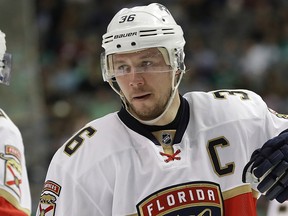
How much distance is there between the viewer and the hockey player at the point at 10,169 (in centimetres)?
379

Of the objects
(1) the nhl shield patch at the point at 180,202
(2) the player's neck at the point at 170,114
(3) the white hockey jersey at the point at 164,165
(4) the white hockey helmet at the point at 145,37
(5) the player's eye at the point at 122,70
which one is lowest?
(1) the nhl shield patch at the point at 180,202

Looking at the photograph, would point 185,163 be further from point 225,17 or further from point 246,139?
point 225,17

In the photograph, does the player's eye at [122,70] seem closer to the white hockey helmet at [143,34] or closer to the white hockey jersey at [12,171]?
the white hockey helmet at [143,34]

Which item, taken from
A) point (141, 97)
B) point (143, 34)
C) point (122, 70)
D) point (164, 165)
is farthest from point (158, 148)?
point (143, 34)

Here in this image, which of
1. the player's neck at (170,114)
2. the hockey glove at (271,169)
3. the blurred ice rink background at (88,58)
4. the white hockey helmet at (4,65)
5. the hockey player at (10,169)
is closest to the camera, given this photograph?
the hockey glove at (271,169)

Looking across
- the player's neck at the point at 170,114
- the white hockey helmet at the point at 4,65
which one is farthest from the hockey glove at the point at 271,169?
the white hockey helmet at the point at 4,65

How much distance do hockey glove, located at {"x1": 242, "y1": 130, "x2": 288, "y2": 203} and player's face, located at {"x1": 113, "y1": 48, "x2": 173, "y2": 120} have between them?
0.41 m

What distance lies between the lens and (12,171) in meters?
3.84

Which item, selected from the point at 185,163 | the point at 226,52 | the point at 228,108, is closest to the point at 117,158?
the point at 185,163

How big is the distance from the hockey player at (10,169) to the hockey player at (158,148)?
40cm

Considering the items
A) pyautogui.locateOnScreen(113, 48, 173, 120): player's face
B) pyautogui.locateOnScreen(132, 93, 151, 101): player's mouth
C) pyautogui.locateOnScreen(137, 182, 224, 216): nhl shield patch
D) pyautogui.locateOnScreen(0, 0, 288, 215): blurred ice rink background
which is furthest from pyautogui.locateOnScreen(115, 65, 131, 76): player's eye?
pyautogui.locateOnScreen(0, 0, 288, 215): blurred ice rink background

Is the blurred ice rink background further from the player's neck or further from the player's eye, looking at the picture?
the player's eye

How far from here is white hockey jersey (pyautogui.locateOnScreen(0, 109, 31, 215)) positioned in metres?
3.80

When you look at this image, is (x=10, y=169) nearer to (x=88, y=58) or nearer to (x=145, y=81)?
(x=145, y=81)
